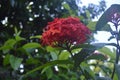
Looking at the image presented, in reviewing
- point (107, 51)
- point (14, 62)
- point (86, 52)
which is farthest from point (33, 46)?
point (86, 52)

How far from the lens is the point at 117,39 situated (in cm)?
164

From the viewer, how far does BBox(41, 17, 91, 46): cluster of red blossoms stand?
160 centimetres

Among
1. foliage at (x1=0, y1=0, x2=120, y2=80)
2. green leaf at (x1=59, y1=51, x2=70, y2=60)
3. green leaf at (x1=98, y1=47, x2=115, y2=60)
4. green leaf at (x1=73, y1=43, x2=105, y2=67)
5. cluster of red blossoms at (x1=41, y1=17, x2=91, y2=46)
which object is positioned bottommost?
foliage at (x1=0, y1=0, x2=120, y2=80)

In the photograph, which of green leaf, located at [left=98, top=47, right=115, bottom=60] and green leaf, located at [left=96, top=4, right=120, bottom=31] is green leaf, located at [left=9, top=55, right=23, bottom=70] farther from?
green leaf, located at [left=96, top=4, right=120, bottom=31]

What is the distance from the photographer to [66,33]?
5.24 ft

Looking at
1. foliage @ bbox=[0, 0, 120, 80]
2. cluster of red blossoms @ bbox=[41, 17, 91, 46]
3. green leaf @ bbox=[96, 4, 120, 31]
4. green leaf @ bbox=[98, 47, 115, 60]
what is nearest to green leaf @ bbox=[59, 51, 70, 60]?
foliage @ bbox=[0, 0, 120, 80]

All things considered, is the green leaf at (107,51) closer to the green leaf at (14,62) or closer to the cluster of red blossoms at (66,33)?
the cluster of red blossoms at (66,33)

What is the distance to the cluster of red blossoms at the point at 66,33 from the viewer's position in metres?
1.60

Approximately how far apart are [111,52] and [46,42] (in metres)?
0.38

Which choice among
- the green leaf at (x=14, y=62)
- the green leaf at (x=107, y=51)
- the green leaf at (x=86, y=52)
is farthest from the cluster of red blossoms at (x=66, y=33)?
the green leaf at (x=14, y=62)

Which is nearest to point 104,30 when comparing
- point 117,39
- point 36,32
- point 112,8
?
point 117,39

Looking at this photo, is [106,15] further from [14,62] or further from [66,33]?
[14,62]

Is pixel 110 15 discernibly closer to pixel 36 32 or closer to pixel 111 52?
pixel 111 52

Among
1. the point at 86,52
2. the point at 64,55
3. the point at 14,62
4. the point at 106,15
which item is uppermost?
the point at 106,15
